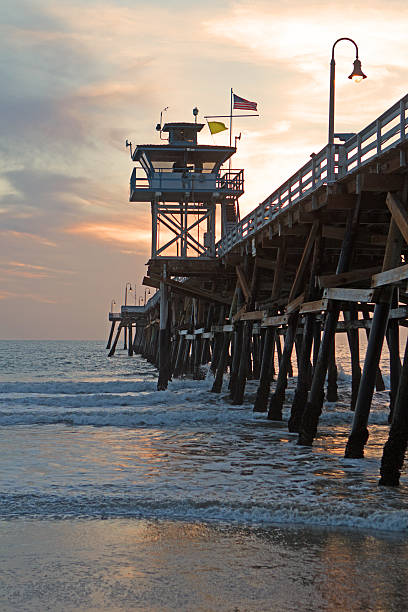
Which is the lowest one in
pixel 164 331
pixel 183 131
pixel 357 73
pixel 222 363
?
pixel 222 363

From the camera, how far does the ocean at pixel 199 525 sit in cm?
652

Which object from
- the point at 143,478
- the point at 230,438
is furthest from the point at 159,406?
the point at 143,478

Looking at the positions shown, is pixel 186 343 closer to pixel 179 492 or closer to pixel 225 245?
pixel 225 245

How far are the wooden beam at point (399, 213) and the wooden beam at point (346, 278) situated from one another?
183cm

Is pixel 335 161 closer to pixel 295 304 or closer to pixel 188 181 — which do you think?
pixel 295 304

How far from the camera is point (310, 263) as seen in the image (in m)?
20.8

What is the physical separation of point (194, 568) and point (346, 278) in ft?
26.2

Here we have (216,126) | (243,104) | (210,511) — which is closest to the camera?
(210,511)

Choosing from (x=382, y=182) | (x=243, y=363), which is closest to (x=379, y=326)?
(x=382, y=182)

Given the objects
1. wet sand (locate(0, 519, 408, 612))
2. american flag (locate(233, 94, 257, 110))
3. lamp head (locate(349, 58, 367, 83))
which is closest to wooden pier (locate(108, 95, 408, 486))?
lamp head (locate(349, 58, 367, 83))

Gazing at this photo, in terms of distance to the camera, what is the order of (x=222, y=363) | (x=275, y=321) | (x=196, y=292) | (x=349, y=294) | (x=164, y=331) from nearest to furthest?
(x=349, y=294) < (x=275, y=321) < (x=222, y=363) < (x=196, y=292) < (x=164, y=331)

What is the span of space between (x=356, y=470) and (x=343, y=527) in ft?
11.6

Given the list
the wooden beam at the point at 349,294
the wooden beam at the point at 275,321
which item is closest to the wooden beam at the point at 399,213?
the wooden beam at the point at 349,294

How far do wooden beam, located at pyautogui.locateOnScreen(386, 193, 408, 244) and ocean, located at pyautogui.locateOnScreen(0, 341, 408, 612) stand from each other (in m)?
3.81
